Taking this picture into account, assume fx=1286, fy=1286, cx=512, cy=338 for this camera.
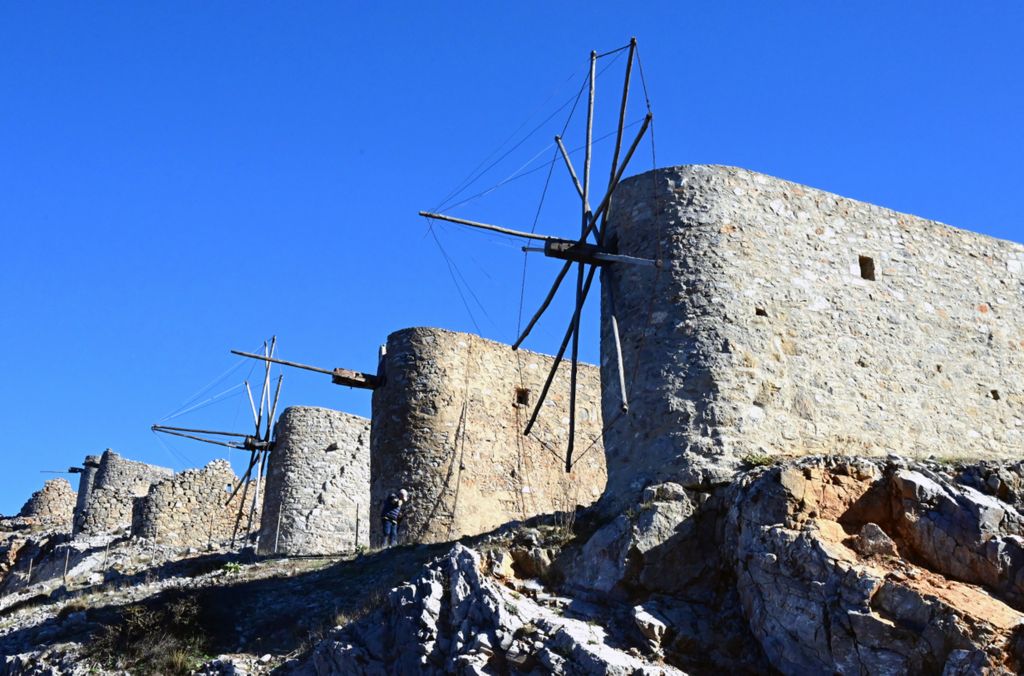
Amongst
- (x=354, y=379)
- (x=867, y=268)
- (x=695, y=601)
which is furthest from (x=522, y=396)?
(x=695, y=601)

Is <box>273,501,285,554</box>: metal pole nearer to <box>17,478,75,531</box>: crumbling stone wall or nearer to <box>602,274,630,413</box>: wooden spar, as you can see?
<box>602,274,630,413</box>: wooden spar

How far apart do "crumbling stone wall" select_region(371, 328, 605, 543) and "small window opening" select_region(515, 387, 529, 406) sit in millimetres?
19

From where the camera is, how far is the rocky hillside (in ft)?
42.2

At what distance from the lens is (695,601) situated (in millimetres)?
14484

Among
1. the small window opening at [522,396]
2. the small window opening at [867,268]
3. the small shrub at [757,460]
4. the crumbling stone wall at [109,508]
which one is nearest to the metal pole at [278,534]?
the crumbling stone wall at [109,508]

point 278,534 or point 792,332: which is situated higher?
point 792,332

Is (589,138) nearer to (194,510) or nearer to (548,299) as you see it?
(548,299)

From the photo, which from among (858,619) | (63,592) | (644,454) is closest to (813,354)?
(644,454)

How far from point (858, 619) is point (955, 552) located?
1.70 metres

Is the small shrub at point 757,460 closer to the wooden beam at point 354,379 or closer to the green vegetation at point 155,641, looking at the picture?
the green vegetation at point 155,641

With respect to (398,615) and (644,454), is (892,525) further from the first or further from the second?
(398,615)

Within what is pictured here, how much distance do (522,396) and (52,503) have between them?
25221 mm

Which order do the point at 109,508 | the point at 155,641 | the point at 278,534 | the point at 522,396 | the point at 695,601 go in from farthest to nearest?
the point at 109,508
the point at 278,534
the point at 522,396
the point at 155,641
the point at 695,601

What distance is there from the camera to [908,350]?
1836cm
